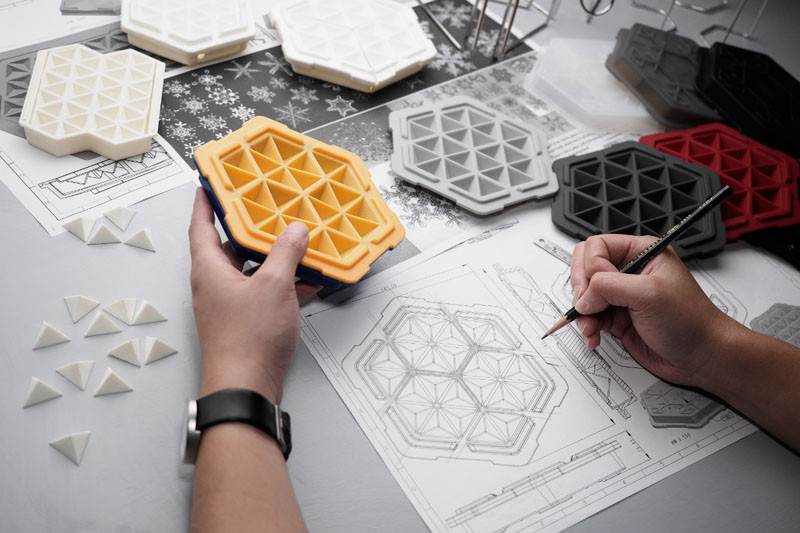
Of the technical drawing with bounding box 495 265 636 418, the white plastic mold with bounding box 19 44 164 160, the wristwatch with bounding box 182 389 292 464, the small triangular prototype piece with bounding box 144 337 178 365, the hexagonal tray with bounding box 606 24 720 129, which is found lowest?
the small triangular prototype piece with bounding box 144 337 178 365

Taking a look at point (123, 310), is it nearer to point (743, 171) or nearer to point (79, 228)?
point (79, 228)

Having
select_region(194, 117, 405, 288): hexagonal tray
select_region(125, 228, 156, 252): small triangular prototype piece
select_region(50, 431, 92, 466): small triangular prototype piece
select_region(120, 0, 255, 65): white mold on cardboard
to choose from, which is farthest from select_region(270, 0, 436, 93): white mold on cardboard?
select_region(50, 431, 92, 466): small triangular prototype piece

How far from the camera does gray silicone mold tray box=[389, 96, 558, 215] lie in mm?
1406

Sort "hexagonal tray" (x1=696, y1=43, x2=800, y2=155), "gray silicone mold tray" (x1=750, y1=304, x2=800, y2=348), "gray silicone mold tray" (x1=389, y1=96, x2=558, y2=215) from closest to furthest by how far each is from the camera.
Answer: "gray silicone mold tray" (x1=750, y1=304, x2=800, y2=348), "gray silicone mold tray" (x1=389, y1=96, x2=558, y2=215), "hexagonal tray" (x1=696, y1=43, x2=800, y2=155)

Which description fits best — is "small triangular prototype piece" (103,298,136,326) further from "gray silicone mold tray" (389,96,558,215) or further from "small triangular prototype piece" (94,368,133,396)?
"gray silicone mold tray" (389,96,558,215)

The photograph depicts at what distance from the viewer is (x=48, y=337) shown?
1.06 m

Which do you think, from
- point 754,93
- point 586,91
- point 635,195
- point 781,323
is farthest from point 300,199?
point 754,93

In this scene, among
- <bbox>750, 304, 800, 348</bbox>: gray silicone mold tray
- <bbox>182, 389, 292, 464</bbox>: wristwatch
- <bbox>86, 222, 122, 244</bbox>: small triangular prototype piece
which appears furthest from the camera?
<bbox>750, 304, 800, 348</bbox>: gray silicone mold tray

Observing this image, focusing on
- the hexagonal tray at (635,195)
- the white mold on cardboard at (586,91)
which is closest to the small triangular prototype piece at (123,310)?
the hexagonal tray at (635,195)

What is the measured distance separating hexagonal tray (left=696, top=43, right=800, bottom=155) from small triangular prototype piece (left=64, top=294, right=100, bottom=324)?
5.28ft

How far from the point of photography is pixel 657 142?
5.17 ft

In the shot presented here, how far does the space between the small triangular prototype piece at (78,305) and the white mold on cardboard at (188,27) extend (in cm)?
70

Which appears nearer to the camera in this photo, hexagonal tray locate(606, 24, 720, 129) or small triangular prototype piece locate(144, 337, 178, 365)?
small triangular prototype piece locate(144, 337, 178, 365)

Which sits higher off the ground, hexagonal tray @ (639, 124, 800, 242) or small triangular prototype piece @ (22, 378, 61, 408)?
hexagonal tray @ (639, 124, 800, 242)
